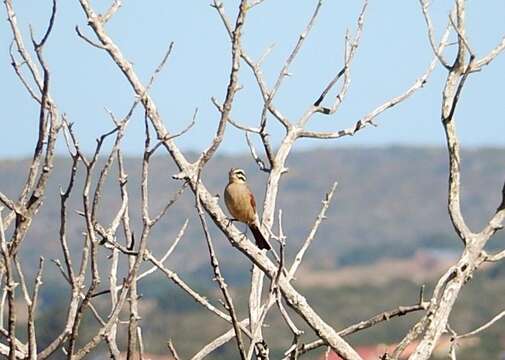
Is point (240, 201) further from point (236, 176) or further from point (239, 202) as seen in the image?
point (236, 176)

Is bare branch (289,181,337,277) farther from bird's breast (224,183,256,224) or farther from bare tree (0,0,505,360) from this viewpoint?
bird's breast (224,183,256,224)

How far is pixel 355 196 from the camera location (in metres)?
117

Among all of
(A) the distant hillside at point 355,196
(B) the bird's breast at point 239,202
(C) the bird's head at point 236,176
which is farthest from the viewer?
(A) the distant hillside at point 355,196

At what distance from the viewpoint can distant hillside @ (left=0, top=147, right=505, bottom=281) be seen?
3952 inches

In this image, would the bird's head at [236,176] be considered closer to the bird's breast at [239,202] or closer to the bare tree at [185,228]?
the bird's breast at [239,202]

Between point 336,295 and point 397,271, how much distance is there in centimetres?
2126

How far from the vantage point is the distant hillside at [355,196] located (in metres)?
100

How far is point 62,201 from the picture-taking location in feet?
10.6

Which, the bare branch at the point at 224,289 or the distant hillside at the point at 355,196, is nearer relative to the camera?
the bare branch at the point at 224,289

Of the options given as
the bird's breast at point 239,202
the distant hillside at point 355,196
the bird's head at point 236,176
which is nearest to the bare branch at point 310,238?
the bird's breast at point 239,202

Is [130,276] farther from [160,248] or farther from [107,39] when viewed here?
[160,248]

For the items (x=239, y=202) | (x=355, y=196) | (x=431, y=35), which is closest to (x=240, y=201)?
(x=239, y=202)

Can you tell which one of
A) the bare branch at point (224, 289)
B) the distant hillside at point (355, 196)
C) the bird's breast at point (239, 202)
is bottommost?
the bare branch at point (224, 289)

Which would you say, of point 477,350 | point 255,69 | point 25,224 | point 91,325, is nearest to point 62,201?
point 25,224
